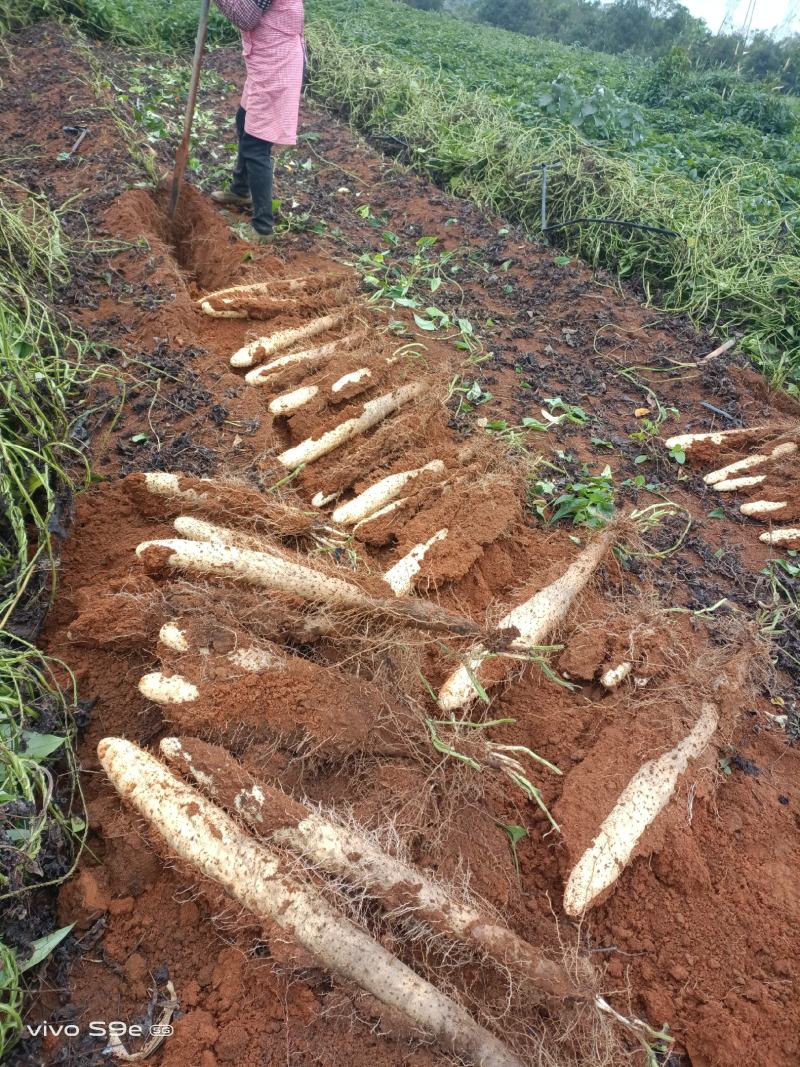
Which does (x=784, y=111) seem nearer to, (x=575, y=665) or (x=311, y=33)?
(x=311, y=33)

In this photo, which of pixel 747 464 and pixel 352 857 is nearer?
pixel 352 857

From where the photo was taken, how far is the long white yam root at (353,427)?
2.88 metres

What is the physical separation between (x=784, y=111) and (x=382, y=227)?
23.4 feet

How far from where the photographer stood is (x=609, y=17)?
17609 mm

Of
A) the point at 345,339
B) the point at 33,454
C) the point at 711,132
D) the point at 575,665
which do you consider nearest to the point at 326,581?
the point at 575,665

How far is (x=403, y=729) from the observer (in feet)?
6.67

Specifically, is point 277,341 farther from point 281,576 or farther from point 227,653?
point 227,653

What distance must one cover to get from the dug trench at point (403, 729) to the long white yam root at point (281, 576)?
0.08ft

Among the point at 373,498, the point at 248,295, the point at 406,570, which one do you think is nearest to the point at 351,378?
the point at 373,498

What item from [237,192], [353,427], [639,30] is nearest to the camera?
[353,427]

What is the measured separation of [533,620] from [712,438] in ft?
6.53

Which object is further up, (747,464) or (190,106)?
(190,106)

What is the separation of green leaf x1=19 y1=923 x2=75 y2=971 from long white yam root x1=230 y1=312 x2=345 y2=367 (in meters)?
2.49

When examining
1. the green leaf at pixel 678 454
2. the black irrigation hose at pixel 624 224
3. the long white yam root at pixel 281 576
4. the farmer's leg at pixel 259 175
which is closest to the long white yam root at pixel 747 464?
the green leaf at pixel 678 454
